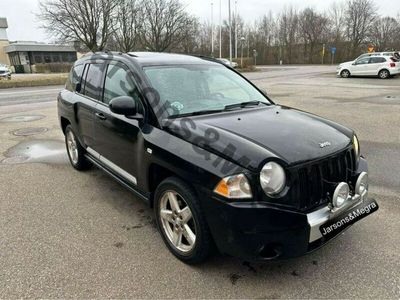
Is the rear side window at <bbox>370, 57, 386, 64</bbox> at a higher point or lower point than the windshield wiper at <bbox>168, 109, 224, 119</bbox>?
lower

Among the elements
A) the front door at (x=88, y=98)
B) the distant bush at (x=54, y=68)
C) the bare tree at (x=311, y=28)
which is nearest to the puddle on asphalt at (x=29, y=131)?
the front door at (x=88, y=98)

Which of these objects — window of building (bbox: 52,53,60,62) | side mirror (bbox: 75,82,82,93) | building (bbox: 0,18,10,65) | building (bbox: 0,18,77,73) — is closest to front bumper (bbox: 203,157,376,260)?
side mirror (bbox: 75,82,82,93)

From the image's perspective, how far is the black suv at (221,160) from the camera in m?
2.49

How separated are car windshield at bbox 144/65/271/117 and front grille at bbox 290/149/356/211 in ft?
4.03

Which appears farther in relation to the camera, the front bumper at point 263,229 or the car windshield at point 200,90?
the car windshield at point 200,90

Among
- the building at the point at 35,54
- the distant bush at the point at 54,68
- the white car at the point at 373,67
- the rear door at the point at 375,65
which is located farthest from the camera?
the building at the point at 35,54

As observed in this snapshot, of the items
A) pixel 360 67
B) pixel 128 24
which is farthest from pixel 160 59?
pixel 128 24

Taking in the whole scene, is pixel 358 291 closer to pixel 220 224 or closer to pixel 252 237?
pixel 252 237

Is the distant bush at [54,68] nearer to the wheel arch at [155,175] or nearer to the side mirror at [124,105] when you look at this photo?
the side mirror at [124,105]

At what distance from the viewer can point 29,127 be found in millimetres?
9109

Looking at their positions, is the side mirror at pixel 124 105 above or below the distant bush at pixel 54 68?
above

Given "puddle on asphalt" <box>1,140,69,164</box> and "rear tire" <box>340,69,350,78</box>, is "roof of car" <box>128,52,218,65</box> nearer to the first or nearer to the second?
"puddle on asphalt" <box>1,140,69,164</box>

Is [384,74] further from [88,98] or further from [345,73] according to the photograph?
[88,98]

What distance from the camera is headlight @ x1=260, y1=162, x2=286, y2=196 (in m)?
2.48
